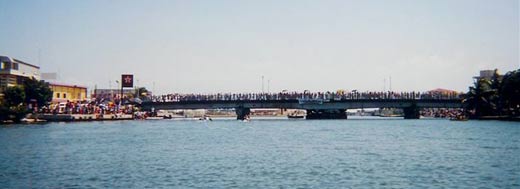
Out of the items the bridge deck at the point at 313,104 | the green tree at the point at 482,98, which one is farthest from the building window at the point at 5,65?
the green tree at the point at 482,98

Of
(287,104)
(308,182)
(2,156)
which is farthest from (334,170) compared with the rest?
(287,104)

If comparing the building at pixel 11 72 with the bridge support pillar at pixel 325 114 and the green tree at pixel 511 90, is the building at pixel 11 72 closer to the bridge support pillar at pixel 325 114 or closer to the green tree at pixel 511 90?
the bridge support pillar at pixel 325 114

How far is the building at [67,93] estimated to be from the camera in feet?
514

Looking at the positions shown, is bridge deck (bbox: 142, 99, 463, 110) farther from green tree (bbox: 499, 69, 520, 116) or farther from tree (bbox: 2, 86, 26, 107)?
tree (bbox: 2, 86, 26, 107)

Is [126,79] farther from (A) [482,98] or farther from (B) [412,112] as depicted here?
(A) [482,98]

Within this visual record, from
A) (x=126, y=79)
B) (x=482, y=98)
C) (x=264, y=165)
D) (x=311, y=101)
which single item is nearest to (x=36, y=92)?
(x=126, y=79)

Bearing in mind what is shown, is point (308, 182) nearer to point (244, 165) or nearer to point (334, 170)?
point (334, 170)

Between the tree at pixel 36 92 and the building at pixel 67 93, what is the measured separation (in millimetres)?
23327

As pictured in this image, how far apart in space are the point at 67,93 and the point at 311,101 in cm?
6822

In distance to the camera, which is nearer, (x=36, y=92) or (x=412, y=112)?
(x=36, y=92)

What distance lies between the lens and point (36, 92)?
123 m

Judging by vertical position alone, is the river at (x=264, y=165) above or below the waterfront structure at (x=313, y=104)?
below

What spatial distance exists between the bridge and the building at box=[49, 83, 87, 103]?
87.7ft

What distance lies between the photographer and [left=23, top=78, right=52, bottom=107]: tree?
121812mm
